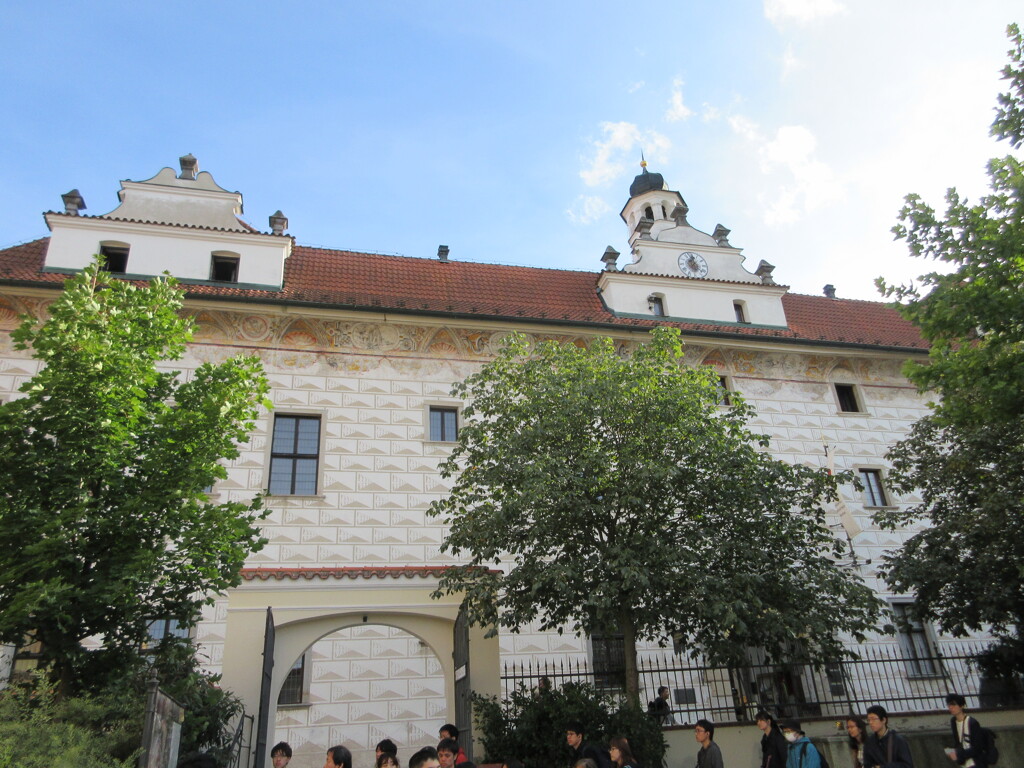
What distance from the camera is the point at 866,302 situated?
23.4 m

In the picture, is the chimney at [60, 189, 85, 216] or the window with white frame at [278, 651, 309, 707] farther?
the chimney at [60, 189, 85, 216]

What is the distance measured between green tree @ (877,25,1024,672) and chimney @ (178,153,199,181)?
49.8 ft

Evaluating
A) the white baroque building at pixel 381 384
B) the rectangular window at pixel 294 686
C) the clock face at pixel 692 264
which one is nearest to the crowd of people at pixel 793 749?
the white baroque building at pixel 381 384

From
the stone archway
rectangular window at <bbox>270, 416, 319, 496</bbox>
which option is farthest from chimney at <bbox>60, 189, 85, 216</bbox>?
the stone archway

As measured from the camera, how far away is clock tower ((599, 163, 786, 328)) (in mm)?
18875

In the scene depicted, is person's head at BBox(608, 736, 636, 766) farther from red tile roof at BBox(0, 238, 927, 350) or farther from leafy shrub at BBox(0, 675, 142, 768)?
red tile roof at BBox(0, 238, 927, 350)

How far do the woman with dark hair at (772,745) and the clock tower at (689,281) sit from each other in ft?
37.7

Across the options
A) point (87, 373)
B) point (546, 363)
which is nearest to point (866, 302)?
point (546, 363)

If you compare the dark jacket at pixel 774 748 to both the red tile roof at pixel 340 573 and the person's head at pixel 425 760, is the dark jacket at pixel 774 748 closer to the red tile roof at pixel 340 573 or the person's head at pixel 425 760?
the person's head at pixel 425 760

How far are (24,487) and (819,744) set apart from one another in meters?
10.1

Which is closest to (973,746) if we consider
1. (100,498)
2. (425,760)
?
(425,760)

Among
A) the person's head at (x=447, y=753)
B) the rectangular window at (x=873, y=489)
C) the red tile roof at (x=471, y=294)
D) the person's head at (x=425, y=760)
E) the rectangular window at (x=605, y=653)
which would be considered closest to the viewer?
the person's head at (x=425, y=760)

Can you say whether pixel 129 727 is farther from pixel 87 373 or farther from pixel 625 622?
pixel 625 622

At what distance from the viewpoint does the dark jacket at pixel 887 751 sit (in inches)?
279
